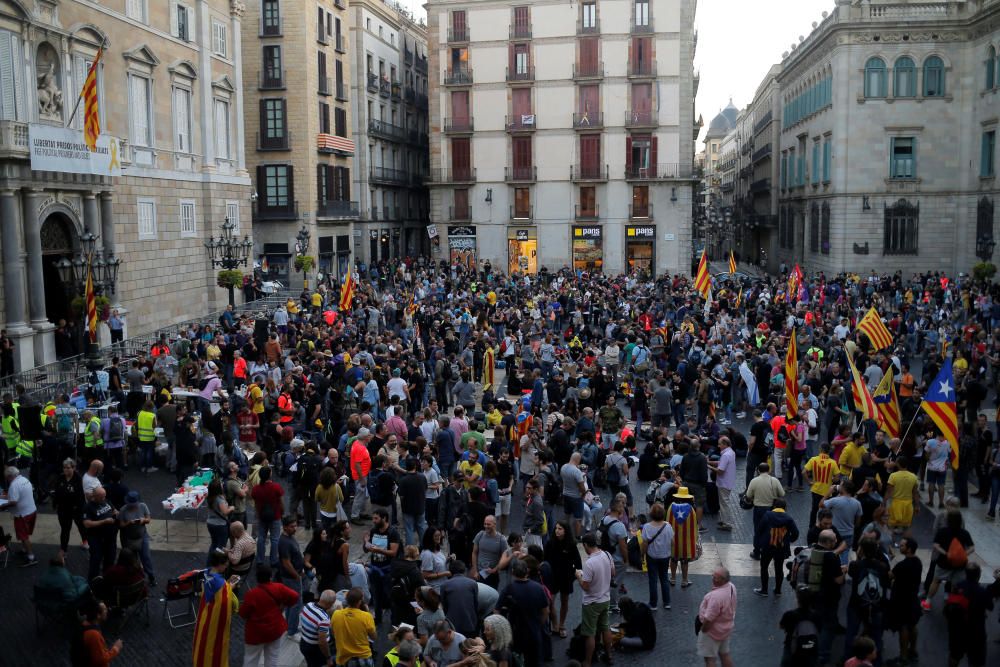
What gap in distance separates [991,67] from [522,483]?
37.7 meters

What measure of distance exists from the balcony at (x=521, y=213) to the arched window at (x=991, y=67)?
23.2 m

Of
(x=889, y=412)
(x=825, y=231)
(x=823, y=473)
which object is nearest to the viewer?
(x=823, y=473)

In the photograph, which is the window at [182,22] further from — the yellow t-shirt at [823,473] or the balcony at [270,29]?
the yellow t-shirt at [823,473]

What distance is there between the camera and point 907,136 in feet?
151

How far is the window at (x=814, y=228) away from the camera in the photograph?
5172 centimetres

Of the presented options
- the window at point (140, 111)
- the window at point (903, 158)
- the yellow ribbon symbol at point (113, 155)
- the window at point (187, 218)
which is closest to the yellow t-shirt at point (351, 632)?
the yellow ribbon symbol at point (113, 155)

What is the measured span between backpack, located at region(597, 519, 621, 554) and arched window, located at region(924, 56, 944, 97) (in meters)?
41.4

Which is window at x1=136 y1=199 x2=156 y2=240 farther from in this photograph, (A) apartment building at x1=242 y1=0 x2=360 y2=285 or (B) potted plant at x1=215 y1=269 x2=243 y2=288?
(A) apartment building at x1=242 y1=0 x2=360 y2=285

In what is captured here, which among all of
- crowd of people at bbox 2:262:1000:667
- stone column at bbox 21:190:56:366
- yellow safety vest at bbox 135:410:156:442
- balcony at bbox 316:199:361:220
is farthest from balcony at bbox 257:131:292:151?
yellow safety vest at bbox 135:410:156:442

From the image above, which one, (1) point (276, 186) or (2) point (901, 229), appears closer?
(1) point (276, 186)

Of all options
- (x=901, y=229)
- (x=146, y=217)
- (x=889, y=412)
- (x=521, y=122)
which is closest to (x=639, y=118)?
(x=521, y=122)

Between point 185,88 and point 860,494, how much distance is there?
26.7 m

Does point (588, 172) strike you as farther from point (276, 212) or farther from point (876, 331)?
point (876, 331)

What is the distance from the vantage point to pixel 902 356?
20.4m
